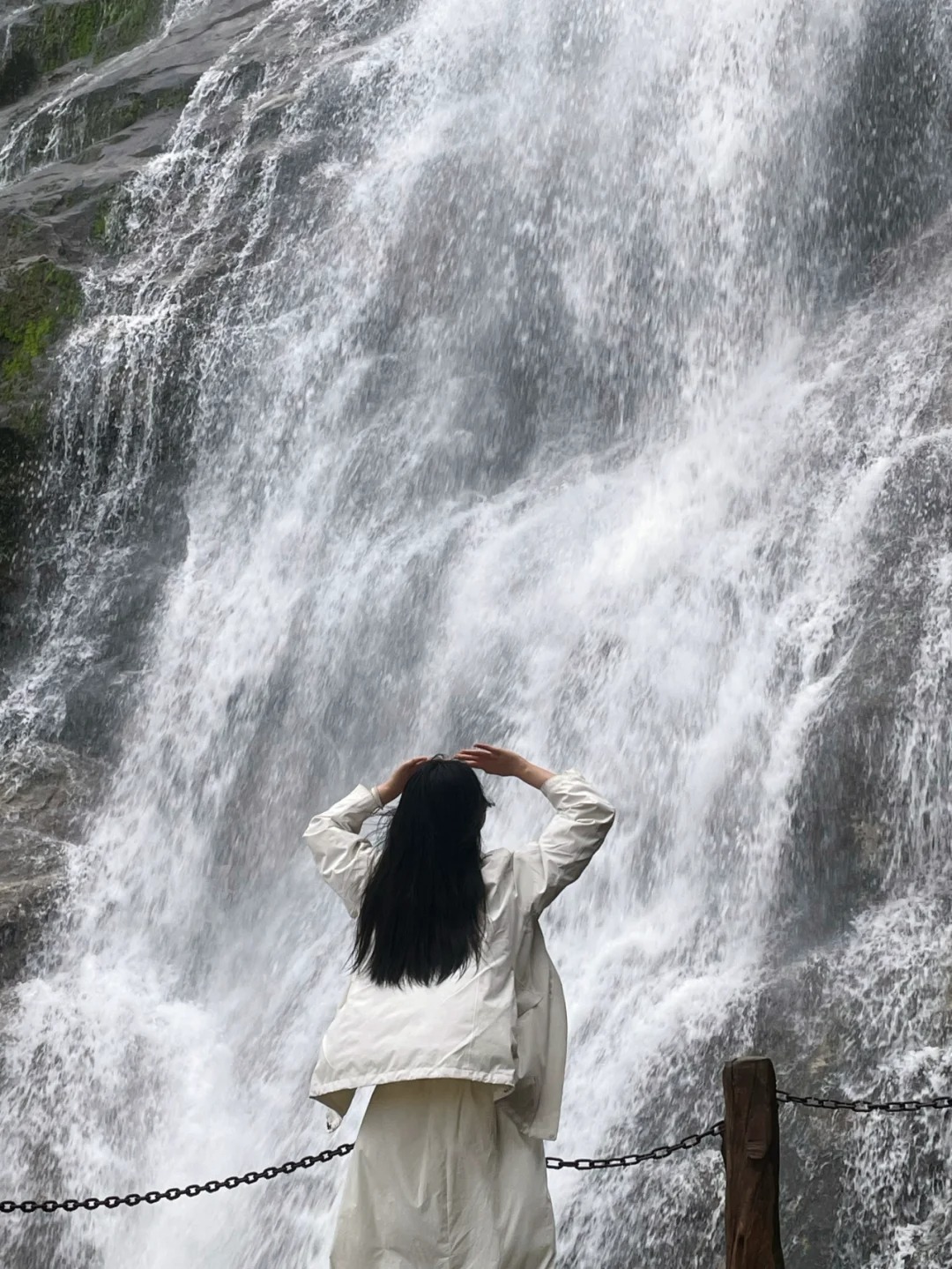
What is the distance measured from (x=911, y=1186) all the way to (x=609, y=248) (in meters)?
8.32

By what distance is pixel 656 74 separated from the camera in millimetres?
13547

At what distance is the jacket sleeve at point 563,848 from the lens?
4.21 m

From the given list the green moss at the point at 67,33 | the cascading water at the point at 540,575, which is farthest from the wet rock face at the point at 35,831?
the green moss at the point at 67,33

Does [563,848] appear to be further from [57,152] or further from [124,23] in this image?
[124,23]

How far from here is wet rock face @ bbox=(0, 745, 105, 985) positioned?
991 cm

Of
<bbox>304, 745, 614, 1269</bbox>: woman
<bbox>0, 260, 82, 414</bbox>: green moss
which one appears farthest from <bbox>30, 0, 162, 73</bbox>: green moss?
<bbox>304, 745, 614, 1269</bbox>: woman

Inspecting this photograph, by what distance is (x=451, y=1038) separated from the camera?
12.8ft

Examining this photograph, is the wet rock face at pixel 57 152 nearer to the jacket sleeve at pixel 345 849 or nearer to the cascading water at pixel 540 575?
the cascading water at pixel 540 575

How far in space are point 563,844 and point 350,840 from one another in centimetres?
64

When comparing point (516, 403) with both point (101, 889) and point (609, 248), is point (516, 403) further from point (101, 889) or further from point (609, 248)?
point (101, 889)

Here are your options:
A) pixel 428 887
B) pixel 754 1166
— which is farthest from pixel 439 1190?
pixel 754 1166

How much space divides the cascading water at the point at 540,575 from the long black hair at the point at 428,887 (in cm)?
306

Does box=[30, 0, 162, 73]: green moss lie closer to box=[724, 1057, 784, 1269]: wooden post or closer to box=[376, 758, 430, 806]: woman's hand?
box=[376, 758, 430, 806]: woman's hand

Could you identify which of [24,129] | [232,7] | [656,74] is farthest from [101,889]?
[232,7]
